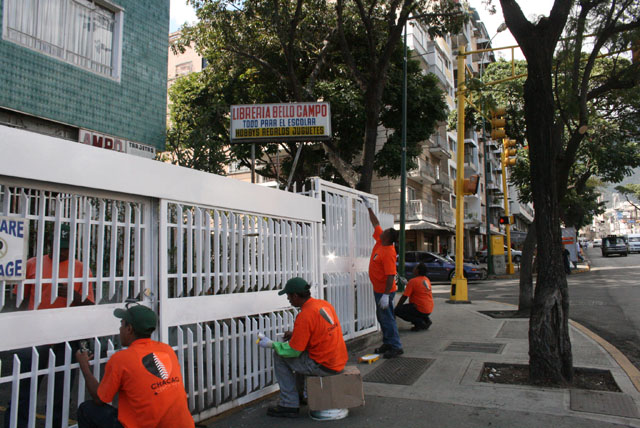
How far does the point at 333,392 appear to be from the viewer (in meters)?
4.09

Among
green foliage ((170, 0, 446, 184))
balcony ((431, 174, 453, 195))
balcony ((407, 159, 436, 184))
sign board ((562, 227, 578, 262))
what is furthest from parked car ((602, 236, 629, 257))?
green foliage ((170, 0, 446, 184))

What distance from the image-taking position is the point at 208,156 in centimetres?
1112

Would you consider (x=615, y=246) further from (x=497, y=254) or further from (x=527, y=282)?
(x=527, y=282)

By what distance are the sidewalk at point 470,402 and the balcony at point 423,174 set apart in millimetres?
22170

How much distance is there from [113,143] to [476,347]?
7.92 meters

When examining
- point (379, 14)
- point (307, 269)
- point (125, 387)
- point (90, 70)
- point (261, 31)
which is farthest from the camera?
point (261, 31)

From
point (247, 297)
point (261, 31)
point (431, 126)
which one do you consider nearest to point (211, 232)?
point (247, 297)

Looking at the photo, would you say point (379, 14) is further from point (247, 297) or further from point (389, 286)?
point (247, 297)

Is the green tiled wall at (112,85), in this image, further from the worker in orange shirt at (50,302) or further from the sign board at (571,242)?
the sign board at (571,242)

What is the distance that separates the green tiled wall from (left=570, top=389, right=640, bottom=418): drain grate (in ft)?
30.2

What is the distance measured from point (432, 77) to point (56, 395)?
57.1 feet

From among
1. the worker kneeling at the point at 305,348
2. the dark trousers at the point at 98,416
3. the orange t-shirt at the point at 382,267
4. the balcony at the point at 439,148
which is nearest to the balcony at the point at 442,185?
the balcony at the point at 439,148

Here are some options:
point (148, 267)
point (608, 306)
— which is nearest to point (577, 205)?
point (608, 306)

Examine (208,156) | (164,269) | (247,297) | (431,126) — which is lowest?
(247,297)
